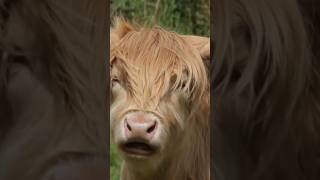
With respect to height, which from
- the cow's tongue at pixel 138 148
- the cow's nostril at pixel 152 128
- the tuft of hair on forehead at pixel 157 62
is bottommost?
the cow's tongue at pixel 138 148

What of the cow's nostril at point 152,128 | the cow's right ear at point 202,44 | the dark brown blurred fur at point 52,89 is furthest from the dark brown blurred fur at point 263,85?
the dark brown blurred fur at point 52,89

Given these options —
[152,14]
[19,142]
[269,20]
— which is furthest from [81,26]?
[269,20]

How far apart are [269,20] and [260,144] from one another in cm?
25

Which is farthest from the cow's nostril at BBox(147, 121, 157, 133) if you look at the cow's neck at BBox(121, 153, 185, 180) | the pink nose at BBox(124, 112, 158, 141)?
the cow's neck at BBox(121, 153, 185, 180)

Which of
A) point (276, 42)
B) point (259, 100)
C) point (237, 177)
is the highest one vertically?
point (276, 42)

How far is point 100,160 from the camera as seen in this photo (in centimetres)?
179

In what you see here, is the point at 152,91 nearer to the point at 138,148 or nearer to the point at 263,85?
the point at 138,148

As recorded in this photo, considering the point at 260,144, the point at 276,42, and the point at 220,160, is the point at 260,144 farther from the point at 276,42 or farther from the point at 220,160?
the point at 276,42

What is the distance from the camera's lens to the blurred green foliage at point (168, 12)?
5.90 ft

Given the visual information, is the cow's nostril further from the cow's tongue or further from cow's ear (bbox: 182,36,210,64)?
cow's ear (bbox: 182,36,210,64)

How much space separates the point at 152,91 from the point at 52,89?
0.20m

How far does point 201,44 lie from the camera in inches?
70.9

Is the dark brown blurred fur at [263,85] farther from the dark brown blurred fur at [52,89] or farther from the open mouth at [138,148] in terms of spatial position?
the dark brown blurred fur at [52,89]

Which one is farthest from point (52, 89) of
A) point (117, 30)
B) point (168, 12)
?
point (168, 12)
